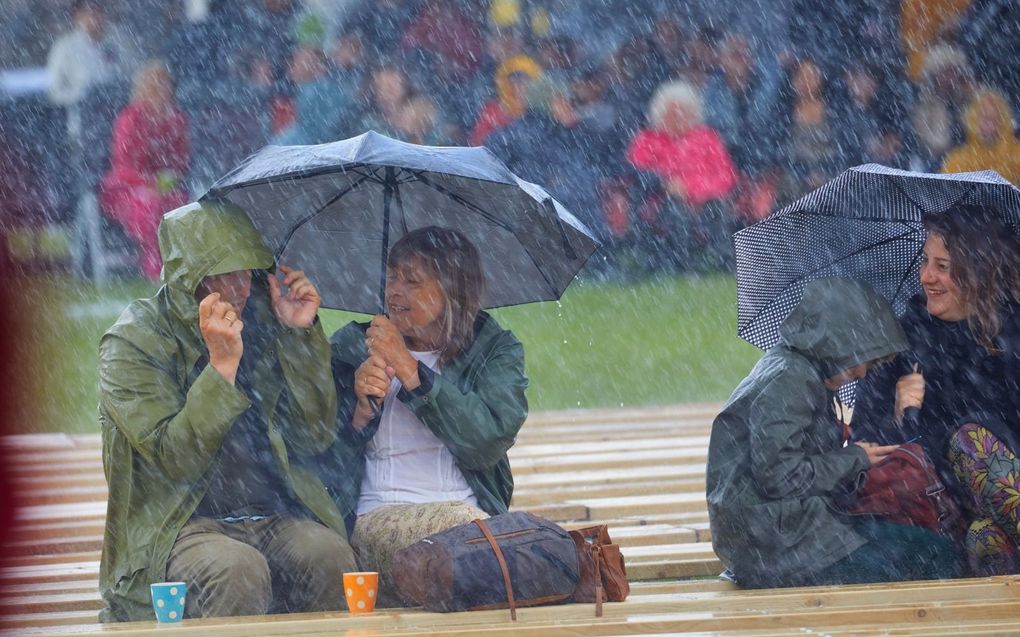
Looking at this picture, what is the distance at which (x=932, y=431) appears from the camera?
4.54 m

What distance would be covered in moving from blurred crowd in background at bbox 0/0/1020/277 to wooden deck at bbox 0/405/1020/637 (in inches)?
137

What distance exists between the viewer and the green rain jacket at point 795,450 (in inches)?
168

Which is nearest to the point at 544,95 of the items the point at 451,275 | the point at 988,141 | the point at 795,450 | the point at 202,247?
the point at 988,141

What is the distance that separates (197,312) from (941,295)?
2.15 m

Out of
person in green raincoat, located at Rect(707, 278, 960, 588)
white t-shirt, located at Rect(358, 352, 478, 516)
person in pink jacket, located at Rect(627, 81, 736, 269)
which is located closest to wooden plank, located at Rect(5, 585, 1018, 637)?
person in green raincoat, located at Rect(707, 278, 960, 588)

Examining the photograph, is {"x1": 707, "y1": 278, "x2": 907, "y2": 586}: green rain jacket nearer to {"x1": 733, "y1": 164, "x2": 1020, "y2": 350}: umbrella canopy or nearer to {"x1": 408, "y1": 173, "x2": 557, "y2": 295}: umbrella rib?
{"x1": 733, "y1": 164, "x2": 1020, "y2": 350}: umbrella canopy

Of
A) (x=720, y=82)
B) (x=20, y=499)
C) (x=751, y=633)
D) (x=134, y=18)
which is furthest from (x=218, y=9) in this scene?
(x=20, y=499)

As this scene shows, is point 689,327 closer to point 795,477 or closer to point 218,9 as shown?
point 218,9

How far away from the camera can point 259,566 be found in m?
4.01

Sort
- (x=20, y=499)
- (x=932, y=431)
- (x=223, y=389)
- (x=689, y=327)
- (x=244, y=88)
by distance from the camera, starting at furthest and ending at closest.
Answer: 1. (x=244, y=88)
2. (x=689, y=327)
3. (x=932, y=431)
4. (x=223, y=389)
5. (x=20, y=499)

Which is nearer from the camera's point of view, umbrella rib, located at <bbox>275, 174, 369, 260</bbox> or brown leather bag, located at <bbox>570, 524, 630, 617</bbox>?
brown leather bag, located at <bbox>570, 524, 630, 617</bbox>

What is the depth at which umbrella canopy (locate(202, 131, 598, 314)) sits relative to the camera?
4.58m

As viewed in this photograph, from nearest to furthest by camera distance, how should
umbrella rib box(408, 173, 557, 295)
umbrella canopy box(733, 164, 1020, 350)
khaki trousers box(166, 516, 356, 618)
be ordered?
1. khaki trousers box(166, 516, 356, 618)
2. umbrella rib box(408, 173, 557, 295)
3. umbrella canopy box(733, 164, 1020, 350)

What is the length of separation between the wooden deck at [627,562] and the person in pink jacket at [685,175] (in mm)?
3374
